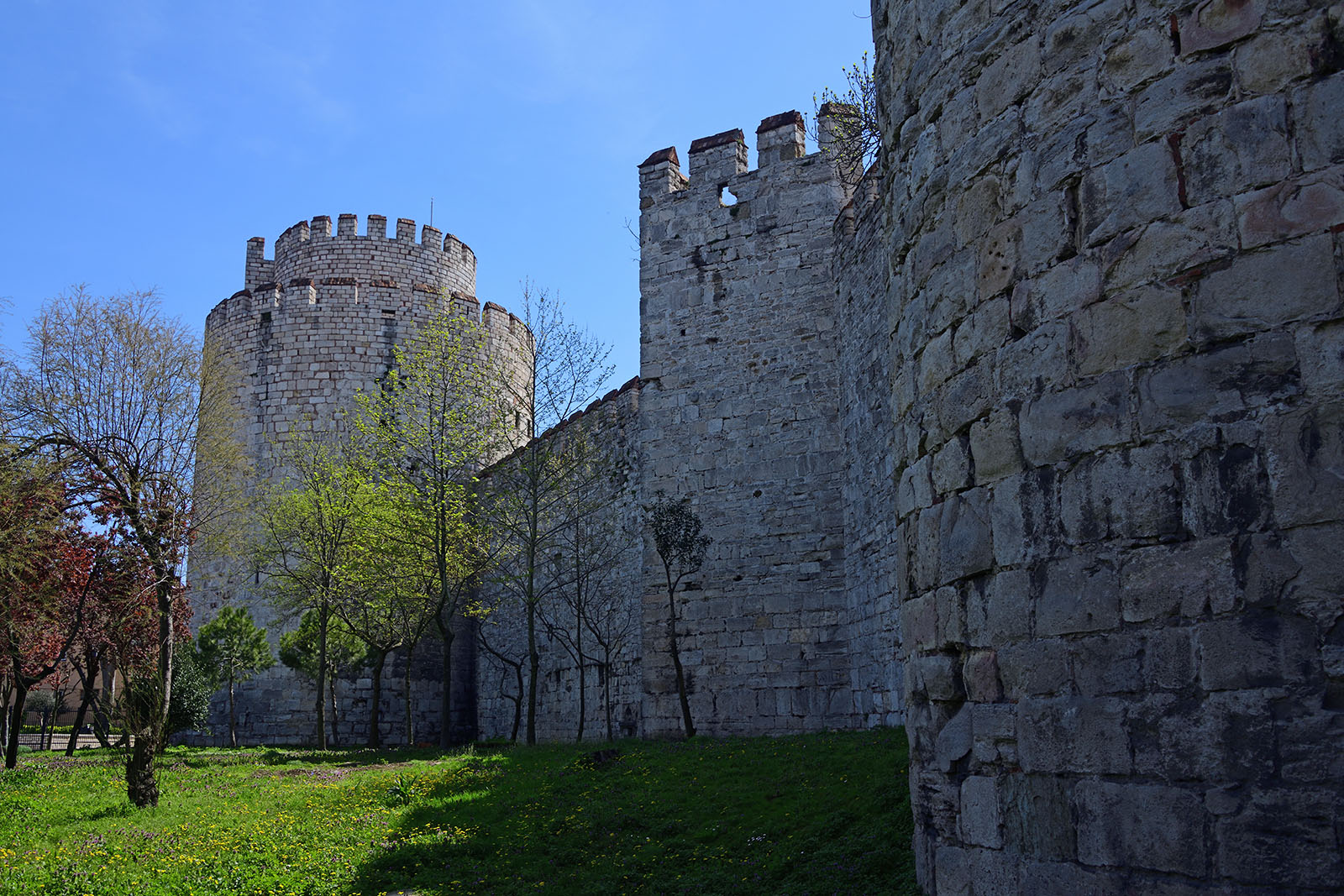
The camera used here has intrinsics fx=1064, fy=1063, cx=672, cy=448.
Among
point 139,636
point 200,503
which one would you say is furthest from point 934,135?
point 139,636

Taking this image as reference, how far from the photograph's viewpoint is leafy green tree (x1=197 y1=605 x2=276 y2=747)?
876 inches

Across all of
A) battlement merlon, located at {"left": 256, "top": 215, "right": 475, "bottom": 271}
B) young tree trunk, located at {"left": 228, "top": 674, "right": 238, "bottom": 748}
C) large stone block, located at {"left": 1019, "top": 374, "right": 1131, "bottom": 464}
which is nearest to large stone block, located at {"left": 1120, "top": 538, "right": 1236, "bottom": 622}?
large stone block, located at {"left": 1019, "top": 374, "right": 1131, "bottom": 464}

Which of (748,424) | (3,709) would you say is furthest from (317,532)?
(748,424)

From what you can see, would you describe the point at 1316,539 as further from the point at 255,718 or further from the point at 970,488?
the point at 255,718

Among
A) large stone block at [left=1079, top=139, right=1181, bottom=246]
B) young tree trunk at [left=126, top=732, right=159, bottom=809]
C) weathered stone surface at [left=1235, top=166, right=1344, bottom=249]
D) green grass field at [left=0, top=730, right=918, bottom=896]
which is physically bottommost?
green grass field at [left=0, top=730, right=918, bottom=896]

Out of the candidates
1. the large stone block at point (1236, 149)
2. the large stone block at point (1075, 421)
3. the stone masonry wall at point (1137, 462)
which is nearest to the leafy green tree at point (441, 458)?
the stone masonry wall at point (1137, 462)

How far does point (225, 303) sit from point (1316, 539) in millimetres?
28317

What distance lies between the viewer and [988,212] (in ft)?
13.1

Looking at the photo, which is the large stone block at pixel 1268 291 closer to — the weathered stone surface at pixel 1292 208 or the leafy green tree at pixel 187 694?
the weathered stone surface at pixel 1292 208

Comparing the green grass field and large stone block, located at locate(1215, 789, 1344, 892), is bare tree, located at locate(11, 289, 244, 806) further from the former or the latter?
large stone block, located at locate(1215, 789, 1344, 892)

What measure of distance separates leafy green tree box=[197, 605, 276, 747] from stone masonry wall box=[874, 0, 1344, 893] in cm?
2112

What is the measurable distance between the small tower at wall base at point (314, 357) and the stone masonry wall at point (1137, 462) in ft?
71.8

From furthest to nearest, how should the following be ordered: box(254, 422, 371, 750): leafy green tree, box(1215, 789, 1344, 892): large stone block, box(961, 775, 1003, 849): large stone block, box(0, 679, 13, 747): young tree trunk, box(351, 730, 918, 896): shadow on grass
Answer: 1. box(254, 422, 371, 750): leafy green tree
2. box(0, 679, 13, 747): young tree trunk
3. box(351, 730, 918, 896): shadow on grass
4. box(961, 775, 1003, 849): large stone block
5. box(1215, 789, 1344, 892): large stone block

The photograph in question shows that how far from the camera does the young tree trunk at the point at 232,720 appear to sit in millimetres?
23469
